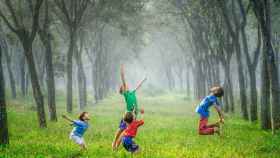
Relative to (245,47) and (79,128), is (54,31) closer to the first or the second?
(245,47)

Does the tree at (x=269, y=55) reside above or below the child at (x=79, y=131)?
above

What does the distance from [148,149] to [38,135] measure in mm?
5962

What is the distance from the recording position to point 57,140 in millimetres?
16906

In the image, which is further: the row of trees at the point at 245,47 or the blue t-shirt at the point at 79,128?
the row of trees at the point at 245,47

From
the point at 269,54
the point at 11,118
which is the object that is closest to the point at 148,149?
the point at 269,54

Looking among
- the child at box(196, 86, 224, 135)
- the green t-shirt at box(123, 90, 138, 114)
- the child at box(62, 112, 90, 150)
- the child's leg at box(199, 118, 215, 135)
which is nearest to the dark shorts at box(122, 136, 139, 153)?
the child at box(62, 112, 90, 150)

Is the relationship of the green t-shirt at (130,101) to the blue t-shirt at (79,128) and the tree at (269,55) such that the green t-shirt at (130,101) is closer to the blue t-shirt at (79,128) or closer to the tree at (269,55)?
the blue t-shirt at (79,128)

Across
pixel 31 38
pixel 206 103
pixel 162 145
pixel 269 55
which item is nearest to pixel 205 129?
pixel 206 103

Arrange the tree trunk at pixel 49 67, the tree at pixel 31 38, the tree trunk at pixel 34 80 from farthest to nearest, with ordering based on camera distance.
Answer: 1. the tree trunk at pixel 49 67
2. the tree trunk at pixel 34 80
3. the tree at pixel 31 38

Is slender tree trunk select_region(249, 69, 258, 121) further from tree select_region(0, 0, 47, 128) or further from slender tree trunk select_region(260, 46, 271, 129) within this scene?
tree select_region(0, 0, 47, 128)

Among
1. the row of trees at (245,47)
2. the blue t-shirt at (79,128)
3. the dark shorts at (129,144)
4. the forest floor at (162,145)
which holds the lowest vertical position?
the forest floor at (162,145)

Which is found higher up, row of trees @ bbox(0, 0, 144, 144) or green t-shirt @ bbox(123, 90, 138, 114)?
row of trees @ bbox(0, 0, 144, 144)

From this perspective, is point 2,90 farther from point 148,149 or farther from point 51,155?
point 148,149

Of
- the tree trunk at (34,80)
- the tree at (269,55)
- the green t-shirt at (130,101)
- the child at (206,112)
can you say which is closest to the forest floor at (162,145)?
the child at (206,112)
